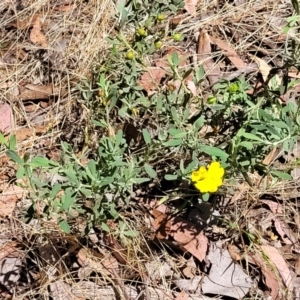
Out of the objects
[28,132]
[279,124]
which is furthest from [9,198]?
[279,124]

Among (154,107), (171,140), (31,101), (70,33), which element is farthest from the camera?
(70,33)

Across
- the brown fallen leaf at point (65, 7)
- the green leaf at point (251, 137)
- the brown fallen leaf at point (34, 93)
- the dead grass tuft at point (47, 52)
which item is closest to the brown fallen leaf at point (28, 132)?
the dead grass tuft at point (47, 52)

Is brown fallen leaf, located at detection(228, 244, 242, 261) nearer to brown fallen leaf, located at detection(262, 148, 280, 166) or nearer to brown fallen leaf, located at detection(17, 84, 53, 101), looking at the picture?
brown fallen leaf, located at detection(262, 148, 280, 166)

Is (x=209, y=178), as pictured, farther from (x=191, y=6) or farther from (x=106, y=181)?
(x=191, y=6)

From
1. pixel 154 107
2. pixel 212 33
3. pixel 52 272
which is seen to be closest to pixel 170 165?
pixel 154 107

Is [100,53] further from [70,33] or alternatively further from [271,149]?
[271,149]

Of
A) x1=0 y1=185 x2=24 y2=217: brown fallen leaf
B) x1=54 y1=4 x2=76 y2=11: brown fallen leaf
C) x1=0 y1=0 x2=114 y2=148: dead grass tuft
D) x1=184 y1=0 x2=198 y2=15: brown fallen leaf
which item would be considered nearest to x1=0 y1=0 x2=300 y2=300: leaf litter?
x1=0 y1=185 x2=24 y2=217: brown fallen leaf

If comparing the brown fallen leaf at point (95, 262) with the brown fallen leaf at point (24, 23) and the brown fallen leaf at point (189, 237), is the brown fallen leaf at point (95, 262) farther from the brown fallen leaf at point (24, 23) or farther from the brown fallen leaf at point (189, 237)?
the brown fallen leaf at point (24, 23)
